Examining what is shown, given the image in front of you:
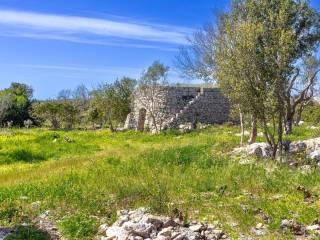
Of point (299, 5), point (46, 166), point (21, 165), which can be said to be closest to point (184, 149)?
point (46, 166)

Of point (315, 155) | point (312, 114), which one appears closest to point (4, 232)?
point (315, 155)

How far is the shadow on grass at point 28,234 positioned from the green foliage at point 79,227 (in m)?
0.35

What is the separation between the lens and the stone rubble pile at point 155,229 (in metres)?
7.85

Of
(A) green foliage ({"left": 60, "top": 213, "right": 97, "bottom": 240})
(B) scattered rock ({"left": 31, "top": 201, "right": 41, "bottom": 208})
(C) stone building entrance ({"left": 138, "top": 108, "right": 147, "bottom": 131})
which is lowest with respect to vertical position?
(A) green foliage ({"left": 60, "top": 213, "right": 97, "bottom": 240})

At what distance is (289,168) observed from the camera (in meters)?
13.7

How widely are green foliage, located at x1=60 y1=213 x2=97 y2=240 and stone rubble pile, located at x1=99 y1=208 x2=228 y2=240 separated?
20 cm

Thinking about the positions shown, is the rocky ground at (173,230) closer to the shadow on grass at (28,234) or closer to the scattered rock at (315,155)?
the shadow on grass at (28,234)

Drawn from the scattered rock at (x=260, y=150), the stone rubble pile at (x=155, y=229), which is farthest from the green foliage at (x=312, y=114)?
the stone rubble pile at (x=155, y=229)

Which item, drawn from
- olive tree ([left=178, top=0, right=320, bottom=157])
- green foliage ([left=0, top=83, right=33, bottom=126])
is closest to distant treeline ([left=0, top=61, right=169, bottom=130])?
green foliage ([left=0, top=83, right=33, bottom=126])

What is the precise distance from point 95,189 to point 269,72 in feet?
25.7

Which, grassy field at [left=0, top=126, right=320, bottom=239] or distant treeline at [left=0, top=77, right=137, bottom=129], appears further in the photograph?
distant treeline at [left=0, top=77, right=137, bottom=129]

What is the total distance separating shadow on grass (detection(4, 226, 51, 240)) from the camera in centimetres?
853

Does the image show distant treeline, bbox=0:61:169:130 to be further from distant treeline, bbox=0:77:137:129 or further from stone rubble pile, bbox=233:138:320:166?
stone rubble pile, bbox=233:138:320:166

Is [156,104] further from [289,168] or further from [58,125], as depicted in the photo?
[289,168]
